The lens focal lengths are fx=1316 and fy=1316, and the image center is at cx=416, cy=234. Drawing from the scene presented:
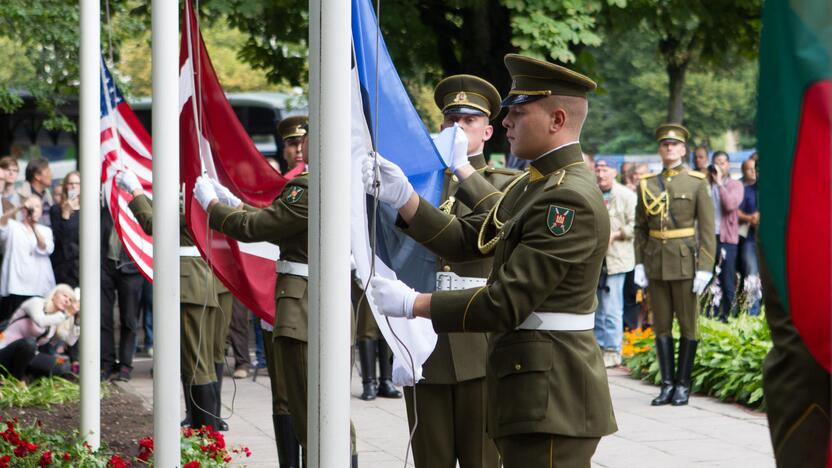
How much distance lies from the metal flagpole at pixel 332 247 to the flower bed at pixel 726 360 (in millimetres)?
6691

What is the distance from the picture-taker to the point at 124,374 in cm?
1241

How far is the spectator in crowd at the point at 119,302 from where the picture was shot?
12547mm

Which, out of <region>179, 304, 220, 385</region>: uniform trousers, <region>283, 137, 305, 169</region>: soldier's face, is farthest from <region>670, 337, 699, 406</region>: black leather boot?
<region>283, 137, 305, 169</region>: soldier's face

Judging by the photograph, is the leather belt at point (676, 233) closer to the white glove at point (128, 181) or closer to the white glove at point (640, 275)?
the white glove at point (640, 275)

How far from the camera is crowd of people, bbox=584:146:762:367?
13508mm

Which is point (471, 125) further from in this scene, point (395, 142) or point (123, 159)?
point (123, 159)

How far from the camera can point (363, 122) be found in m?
4.75

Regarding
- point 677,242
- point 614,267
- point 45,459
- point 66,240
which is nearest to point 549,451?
point 45,459

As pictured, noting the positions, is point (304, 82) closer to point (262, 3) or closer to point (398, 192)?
point (262, 3)

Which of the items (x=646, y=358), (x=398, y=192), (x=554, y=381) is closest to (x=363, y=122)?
(x=398, y=192)

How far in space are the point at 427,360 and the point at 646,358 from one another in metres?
7.19

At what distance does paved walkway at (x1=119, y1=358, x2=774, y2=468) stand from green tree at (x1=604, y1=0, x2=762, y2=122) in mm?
5133

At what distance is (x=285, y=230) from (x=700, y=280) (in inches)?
204

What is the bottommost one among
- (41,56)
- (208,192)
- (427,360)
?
(427,360)
